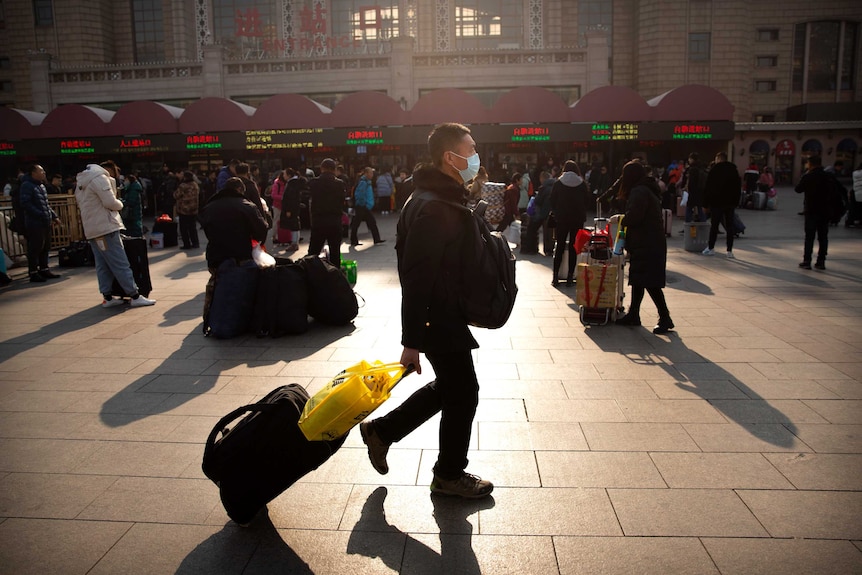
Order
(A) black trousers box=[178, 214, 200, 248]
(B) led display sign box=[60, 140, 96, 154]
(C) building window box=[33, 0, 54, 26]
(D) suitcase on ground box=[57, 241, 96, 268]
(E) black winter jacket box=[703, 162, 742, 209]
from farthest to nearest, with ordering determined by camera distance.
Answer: (C) building window box=[33, 0, 54, 26] < (B) led display sign box=[60, 140, 96, 154] < (A) black trousers box=[178, 214, 200, 248] < (D) suitcase on ground box=[57, 241, 96, 268] < (E) black winter jacket box=[703, 162, 742, 209]

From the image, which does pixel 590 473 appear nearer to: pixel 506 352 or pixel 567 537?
pixel 567 537

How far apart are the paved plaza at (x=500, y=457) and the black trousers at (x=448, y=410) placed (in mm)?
256

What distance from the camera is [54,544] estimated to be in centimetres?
308

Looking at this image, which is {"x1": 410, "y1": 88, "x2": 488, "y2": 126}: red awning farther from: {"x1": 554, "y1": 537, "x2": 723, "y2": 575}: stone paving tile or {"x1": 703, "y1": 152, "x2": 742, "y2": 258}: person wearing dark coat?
{"x1": 554, "y1": 537, "x2": 723, "y2": 575}: stone paving tile

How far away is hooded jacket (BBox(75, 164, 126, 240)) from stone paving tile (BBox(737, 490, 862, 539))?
7896 mm

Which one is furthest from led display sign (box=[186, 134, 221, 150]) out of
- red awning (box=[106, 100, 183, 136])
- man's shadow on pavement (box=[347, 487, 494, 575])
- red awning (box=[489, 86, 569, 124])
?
man's shadow on pavement (box=[347, 487, 494, 575])

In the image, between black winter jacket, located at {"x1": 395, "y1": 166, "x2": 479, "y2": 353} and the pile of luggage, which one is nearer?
black winter jacket, located at {"x1": 395, "y1": 166, "x2": 479, "y2": 353}

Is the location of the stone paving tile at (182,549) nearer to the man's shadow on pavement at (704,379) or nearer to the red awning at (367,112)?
the man's shadow on pavement at (704,379)

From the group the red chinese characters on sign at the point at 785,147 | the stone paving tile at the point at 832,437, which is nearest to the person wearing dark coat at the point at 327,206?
the stone paving tile at the point at 832,437

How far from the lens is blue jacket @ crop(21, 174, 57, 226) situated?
10570mm

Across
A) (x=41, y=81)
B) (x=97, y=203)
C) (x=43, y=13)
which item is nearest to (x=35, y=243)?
(x=97, y=203)

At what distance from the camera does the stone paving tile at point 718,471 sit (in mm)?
3553

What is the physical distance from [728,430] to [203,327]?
18.1ft

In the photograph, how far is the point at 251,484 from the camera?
314 cm
